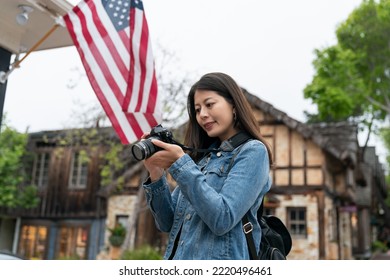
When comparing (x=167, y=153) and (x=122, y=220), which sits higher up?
(x=167, y=153)

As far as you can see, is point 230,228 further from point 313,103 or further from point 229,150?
point 313,103

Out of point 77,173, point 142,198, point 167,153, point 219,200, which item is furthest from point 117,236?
point 219,200

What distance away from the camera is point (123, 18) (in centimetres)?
439

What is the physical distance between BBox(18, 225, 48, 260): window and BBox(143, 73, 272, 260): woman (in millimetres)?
19436

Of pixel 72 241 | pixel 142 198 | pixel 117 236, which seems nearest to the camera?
pixel 142 198

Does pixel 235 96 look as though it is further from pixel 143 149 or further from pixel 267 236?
pixel 267 236

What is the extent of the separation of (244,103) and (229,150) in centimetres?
21

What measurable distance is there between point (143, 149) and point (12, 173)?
19.2 metres

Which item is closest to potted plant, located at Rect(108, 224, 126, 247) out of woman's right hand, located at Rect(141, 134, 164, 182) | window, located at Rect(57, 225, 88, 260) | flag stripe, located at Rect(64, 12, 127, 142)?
window, located at Rect(57, 225, 88, 260)

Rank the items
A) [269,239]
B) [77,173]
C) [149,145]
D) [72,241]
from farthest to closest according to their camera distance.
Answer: [77,173], [72,241], [269,239], [149,145]

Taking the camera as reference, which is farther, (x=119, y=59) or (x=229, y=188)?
(x=119, y=59)

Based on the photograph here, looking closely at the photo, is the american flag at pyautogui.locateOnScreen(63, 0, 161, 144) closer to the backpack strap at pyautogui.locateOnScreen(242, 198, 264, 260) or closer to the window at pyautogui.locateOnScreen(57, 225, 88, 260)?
the backpack strap at pyautogui.locateOnScreen(242, 198, 264, 260)

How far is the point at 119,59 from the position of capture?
169 inches

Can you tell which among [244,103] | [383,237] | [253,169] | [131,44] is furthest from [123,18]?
[383,237]
